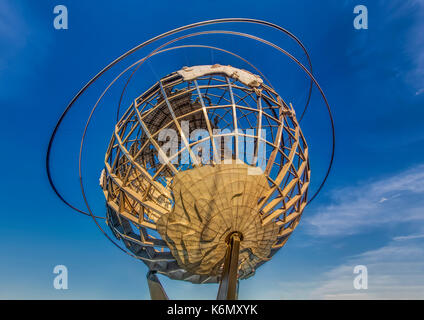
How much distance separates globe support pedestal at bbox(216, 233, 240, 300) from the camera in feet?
25.7

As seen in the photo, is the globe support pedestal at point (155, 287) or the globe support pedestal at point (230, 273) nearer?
the globe support pedestal at point (230, 273)

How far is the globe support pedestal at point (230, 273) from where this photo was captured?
783 centimetres

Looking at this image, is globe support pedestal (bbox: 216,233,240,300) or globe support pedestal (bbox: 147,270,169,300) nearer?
globe support pedestal (bbox: 216,233,240,300)

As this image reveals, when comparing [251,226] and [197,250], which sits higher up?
[251,226]

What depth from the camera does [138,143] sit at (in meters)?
14.7

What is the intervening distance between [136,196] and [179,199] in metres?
2.15

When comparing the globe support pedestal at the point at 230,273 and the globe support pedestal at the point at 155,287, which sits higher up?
the globe support pedestal at the point at 230,273

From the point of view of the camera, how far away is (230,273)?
26.6 ft

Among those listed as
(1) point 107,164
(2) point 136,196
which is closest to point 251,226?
(2) point 136,196

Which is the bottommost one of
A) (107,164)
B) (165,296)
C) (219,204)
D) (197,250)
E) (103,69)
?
(165,296)

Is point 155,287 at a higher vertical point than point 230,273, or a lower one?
lower

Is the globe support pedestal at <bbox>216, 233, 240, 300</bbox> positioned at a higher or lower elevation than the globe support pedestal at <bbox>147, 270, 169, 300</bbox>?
higher
